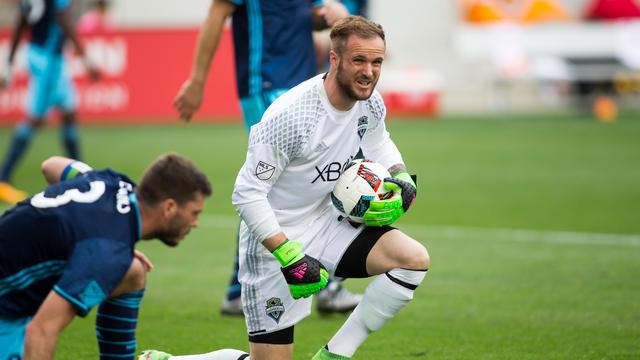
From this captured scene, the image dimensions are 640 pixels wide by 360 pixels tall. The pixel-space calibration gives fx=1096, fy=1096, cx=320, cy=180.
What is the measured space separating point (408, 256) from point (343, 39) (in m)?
1.12

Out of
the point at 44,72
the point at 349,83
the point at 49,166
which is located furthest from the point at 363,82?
the point at 44,72

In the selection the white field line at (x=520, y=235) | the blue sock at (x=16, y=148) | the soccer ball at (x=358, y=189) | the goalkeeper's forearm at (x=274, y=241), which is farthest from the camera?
the blue sock at (x=16, y=148)

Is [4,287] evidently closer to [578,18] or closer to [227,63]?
[227,63]

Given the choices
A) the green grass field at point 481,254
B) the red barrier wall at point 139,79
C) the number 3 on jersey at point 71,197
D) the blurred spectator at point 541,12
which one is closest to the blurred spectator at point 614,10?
the blurred spectator at point 541,12

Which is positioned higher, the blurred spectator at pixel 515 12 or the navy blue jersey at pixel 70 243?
the navy blue jersey at pixel 70 243

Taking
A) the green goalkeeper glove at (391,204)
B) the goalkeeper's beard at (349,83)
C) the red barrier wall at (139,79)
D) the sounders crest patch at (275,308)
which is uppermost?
the goalkeeper's beard at (349,83)

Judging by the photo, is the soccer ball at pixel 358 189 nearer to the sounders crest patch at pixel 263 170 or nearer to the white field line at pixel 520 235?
the sounders crest patch at pixel 263 170

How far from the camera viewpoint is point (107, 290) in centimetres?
450

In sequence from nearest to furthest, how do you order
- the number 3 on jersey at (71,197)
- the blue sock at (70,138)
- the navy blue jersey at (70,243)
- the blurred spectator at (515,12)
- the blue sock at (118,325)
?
the navy blue jersey at (70,243)
the number 3 on jersey at (71,197)
the blue sock at (118,325)
the blue sock at (70,138)
the blurred spectator at (515,12)

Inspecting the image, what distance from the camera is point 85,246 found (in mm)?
4523

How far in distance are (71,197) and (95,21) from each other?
20875mm

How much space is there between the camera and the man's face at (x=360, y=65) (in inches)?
210

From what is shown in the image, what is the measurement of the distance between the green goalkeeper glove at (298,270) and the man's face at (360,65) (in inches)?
32.5

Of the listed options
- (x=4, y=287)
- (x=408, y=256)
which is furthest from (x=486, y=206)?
(x=4, y=287)
